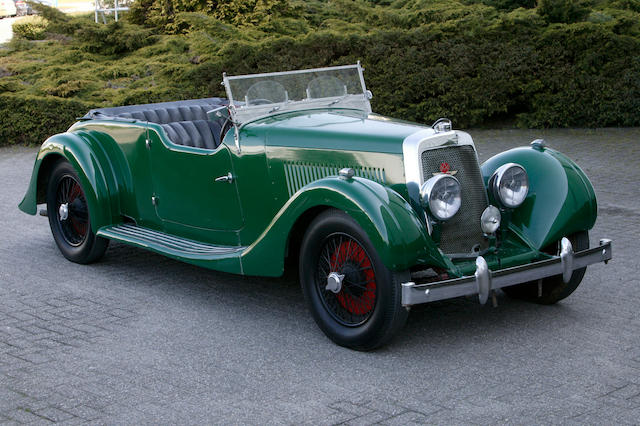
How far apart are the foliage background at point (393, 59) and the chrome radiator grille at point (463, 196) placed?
7.37m

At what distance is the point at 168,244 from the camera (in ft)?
18.4

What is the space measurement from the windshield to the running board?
90cm

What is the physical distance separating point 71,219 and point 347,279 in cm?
302

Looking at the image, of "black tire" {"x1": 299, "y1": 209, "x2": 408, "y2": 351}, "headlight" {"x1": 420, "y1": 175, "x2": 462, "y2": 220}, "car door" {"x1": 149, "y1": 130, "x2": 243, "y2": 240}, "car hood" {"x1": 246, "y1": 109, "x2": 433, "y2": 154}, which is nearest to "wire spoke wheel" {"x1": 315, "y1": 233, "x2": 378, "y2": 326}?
"black tire" {"x1": 299, "y1": 209, "x2": 408, "y2": 351}

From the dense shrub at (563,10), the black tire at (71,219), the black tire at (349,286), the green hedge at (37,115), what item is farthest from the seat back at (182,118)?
the dense shrub at (563,10)

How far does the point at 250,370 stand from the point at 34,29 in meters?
15.9

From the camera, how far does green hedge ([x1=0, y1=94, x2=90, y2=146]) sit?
506 inches

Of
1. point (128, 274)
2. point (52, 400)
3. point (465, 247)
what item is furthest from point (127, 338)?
point (465, 247)

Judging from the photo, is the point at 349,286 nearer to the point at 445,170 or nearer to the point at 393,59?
A: the point at 445,170

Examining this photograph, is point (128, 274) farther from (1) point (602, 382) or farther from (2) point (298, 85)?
(1) point (602, 382)

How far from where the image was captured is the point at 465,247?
4707 mm

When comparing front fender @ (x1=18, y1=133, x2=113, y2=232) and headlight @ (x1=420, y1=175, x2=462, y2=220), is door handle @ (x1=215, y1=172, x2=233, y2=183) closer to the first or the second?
front fender @ (x1=18, y1=133, x2=113, y2=232)

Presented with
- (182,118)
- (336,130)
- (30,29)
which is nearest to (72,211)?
(182,118)

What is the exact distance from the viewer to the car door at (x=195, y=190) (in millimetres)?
5340
